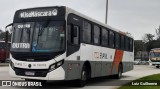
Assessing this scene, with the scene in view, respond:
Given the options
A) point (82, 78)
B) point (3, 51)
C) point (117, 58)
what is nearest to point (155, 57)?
point (3, 51)

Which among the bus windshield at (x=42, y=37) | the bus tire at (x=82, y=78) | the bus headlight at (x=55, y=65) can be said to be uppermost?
the bus windshield at (x=42, y=37)

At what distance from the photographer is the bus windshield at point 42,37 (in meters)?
14.2

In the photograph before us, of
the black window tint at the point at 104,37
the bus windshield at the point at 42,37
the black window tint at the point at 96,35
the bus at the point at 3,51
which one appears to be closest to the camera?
the bus windshield at the point at 42,37

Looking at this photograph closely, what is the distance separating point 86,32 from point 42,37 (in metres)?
3.39

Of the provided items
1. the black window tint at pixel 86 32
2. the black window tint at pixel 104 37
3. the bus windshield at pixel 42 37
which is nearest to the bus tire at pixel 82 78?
the black window tint at pixel 86 32

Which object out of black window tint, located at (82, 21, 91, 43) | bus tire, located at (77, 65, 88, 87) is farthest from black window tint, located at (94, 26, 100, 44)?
bus tire, located at (77, 65, 88, 87)

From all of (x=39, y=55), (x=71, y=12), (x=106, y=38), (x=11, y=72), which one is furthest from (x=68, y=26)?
(x=106, y=38)

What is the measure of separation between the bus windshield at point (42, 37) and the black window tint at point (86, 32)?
2532 millimetres

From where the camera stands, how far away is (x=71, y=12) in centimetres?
1523

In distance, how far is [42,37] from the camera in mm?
14289

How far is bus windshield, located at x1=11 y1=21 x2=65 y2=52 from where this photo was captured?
1421 centimetres

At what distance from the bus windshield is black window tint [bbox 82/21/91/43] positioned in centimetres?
253

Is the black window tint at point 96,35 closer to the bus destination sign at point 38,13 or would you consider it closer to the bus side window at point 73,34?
the bus side window at point 73,34

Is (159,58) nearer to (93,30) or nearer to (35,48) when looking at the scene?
(93,30)
